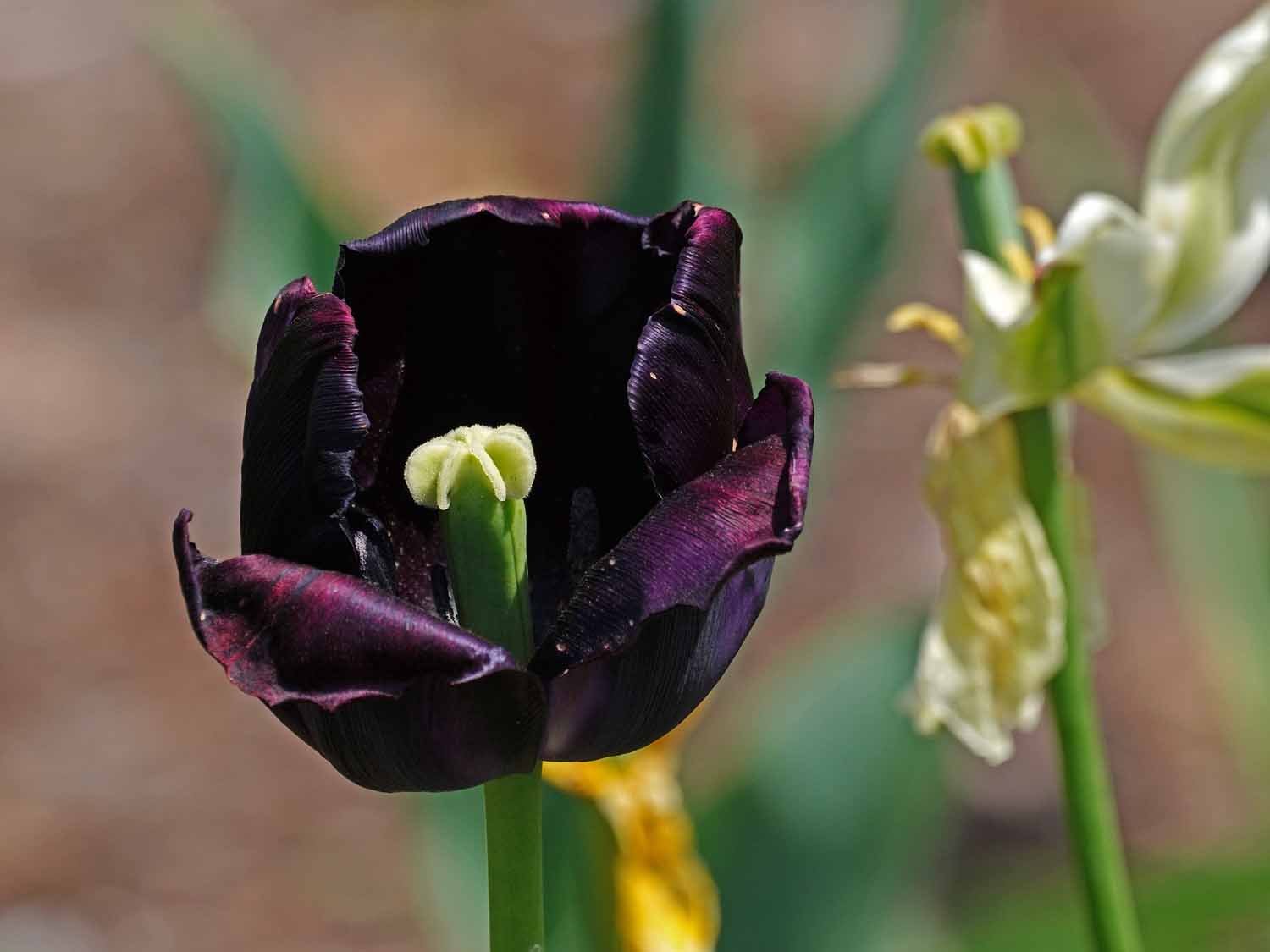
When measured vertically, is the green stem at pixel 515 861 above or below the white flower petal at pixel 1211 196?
below

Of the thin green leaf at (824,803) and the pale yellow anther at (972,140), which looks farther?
the thin green leaf at (824,803)

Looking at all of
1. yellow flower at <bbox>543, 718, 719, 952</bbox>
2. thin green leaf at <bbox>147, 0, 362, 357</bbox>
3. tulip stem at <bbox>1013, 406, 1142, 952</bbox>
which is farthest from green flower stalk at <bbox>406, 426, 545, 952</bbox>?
thin green leaf at <bbox>147, 0, 362, 357</bbox>

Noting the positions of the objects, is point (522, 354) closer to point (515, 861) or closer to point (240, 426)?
point (515, 861)

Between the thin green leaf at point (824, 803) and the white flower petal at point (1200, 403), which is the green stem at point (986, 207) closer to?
the white flower petal at point (1200, 403)

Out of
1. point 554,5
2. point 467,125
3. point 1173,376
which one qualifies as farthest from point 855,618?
point 554,5

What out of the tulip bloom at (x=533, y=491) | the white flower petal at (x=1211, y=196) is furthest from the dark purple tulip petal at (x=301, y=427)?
the white flower petal at (x=1211, y=196)

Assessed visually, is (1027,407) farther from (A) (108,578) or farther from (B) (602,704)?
(A) (108,578)
